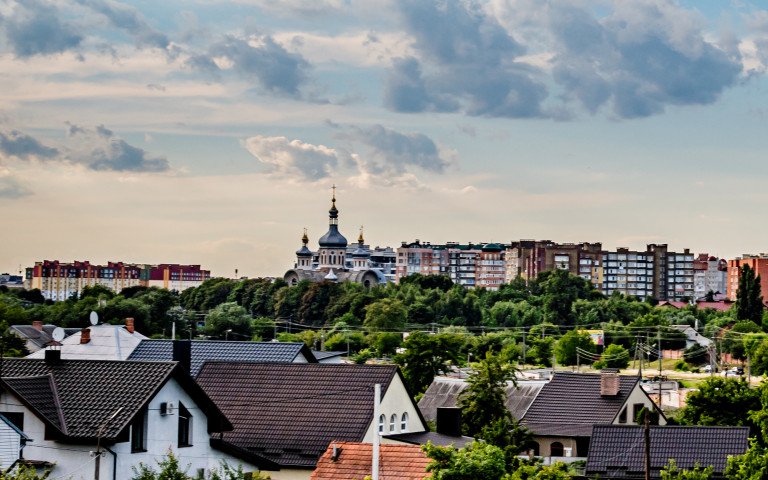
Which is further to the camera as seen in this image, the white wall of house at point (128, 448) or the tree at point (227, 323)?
the tree at point (227, 323)

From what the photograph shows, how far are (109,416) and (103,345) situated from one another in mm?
28509

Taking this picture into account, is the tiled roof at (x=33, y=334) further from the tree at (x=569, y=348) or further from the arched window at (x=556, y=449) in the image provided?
the arched window at (x=556, y=449)

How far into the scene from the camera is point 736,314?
161 meters

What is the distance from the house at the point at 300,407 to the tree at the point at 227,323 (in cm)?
11717

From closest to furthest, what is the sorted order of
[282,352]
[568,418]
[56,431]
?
1. [56,431]
2. [282,352]
3. [568,418]

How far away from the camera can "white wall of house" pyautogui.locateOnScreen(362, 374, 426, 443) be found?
43438 mm

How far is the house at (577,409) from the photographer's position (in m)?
55.1

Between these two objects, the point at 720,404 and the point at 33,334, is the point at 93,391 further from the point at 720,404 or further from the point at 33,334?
the point at 33,334

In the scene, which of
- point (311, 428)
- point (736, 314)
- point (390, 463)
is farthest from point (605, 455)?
point (736, 314)

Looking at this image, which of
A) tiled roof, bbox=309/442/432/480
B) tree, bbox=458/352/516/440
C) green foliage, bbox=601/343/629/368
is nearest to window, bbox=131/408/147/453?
tiled roof, bbox=309/442/432/480

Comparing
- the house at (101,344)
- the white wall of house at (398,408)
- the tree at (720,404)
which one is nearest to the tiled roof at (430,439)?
the white wall of house at (398,408)

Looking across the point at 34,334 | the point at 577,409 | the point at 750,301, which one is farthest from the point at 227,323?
the point at 577,409

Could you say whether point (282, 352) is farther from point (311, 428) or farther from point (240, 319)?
point (240, 319)

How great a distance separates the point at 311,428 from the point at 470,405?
49.7 ft
